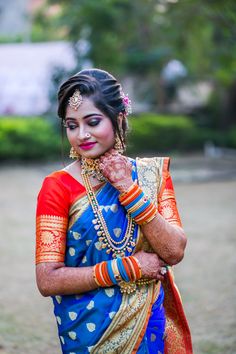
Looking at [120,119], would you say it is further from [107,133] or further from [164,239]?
[164,239]

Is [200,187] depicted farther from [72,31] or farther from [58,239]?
[58,239]

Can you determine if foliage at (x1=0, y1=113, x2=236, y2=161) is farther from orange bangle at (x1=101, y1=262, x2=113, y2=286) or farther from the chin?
orange bangle at (x1=101, y1=262, x2=113, y2=286)

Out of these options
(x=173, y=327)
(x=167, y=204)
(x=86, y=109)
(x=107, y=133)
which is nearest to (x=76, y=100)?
(x=86, y=109)

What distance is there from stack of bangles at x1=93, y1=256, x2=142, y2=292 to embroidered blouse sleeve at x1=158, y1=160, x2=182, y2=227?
9.1 inches

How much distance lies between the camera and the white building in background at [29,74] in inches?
853

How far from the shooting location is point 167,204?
2318 mm

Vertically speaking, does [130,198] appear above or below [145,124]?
below

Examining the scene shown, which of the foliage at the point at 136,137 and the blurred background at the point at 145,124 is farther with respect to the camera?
the foliage at the point at 136,137

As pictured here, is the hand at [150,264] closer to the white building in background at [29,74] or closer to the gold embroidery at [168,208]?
the gold embroidery at [168,208]

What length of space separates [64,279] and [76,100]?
62 centimetres

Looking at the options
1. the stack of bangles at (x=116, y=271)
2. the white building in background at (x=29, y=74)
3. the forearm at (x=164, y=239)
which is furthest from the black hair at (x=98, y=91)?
the white building in background at (x=29, y=74)

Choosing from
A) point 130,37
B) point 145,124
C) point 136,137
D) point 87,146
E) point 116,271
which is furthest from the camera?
point 130,37

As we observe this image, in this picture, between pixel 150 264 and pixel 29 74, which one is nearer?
pixel 150 264

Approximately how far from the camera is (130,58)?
21.6 meters
